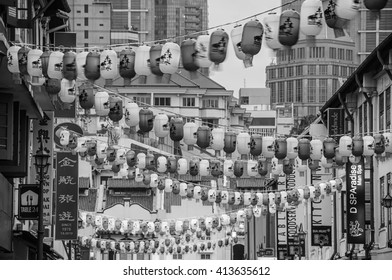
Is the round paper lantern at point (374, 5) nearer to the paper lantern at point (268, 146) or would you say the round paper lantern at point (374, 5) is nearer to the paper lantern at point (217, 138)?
the paper lantern at point (217, 138)

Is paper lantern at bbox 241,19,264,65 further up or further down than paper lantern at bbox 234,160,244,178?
further up

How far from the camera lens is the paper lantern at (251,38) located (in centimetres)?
2923

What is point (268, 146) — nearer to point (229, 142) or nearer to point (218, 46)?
point (229, 142)

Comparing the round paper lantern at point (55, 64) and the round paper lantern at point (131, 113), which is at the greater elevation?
the round paper lantern at point (55, 64)

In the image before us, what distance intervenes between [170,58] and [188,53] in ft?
3.61

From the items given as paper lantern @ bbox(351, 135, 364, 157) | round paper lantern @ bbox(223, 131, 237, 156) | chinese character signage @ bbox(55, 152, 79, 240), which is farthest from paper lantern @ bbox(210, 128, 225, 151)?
chinese character signage @ bbox(55, 152, 79, 240)

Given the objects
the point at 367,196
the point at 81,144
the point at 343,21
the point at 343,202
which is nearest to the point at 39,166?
the point at 81,144

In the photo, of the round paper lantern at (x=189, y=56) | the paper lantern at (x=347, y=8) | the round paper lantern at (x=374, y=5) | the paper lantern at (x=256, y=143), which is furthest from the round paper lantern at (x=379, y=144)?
the round paper lantern at (x=374, y=5)

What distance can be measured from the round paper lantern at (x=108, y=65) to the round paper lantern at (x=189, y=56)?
2.47 meters

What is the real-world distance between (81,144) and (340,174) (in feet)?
72.8

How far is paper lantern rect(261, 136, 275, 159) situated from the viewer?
150 ft

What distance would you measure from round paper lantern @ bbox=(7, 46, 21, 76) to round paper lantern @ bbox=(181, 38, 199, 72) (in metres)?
3.77

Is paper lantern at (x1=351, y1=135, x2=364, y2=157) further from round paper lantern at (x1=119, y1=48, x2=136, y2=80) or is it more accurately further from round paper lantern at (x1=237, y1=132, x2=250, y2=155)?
round paper lantern at (x1=119, y1=48, x2=136, y2=80)

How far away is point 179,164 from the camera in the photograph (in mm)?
56188
